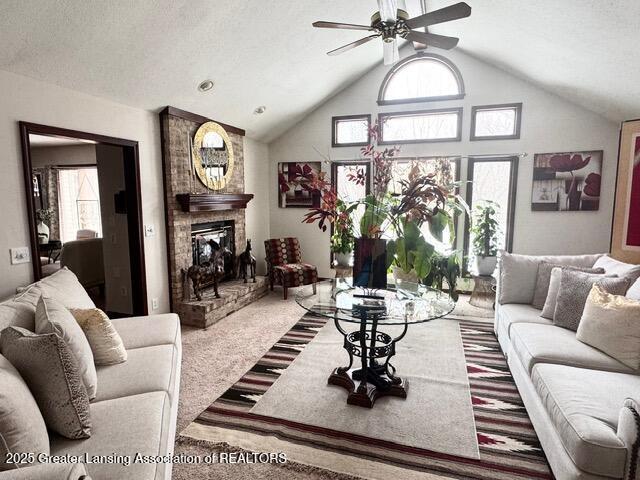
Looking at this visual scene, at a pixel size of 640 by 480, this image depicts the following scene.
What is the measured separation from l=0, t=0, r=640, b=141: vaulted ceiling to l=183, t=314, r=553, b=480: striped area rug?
2747 mm

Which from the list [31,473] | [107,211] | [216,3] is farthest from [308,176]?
[107,211]

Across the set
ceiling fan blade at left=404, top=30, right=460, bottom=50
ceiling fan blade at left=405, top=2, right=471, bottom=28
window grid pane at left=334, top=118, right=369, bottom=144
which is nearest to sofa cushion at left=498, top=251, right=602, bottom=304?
ceiling fan blade at left=404, top=30, right=460, bottom=50

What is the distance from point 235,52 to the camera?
344cm

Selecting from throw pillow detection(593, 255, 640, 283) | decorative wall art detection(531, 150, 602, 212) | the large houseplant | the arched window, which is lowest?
throw pillow detection(593, 255, 640, 283)

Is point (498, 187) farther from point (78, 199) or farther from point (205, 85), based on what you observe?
point (78, 199)

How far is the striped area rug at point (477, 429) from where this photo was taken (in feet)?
6.26

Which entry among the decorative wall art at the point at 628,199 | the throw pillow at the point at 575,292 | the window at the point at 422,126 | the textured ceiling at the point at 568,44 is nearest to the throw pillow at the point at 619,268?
the throw pillow at the point at 575,292

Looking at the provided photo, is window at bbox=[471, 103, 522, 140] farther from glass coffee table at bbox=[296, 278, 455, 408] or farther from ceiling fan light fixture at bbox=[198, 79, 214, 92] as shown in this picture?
ceiling fan light fixture at bbox=[198, 79, 214, 92]

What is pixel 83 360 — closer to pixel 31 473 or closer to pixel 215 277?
pixel 31 473

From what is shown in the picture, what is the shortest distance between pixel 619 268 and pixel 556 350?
109 centimetres

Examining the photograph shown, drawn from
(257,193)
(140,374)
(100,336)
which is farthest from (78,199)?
(140,374)

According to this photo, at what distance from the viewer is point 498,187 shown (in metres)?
5.00

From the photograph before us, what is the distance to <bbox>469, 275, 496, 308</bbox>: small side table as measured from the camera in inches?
183

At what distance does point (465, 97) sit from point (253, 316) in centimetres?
419
